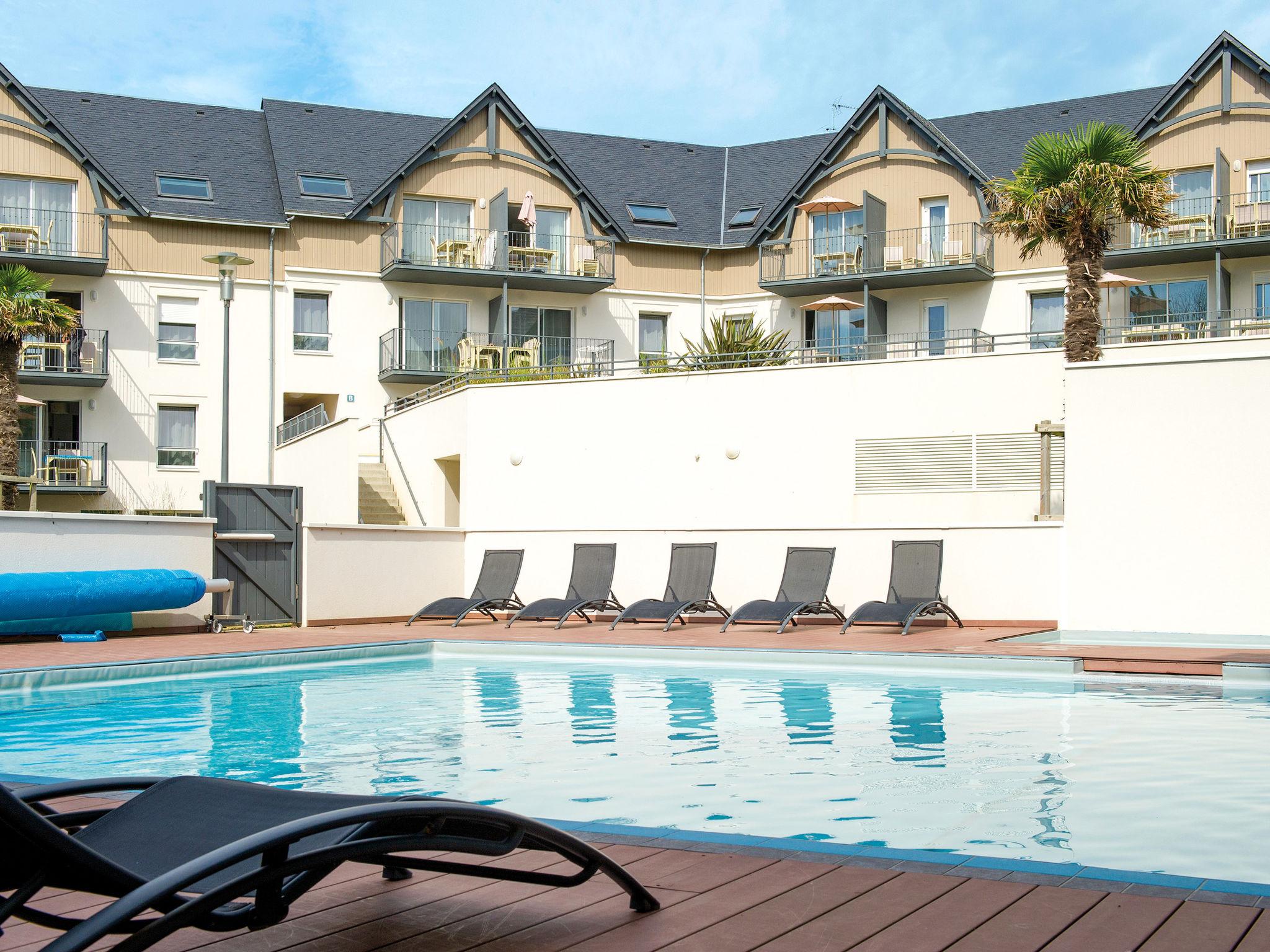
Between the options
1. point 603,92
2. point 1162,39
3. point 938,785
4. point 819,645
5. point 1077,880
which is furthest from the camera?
point 603,92

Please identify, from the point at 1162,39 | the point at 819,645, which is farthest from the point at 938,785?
the point at 1162,39

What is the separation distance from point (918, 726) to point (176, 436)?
71.4ft

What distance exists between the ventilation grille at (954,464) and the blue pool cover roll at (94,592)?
30.6ft

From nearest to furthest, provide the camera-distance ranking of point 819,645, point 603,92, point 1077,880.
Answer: point 1077,880 < point 819,645 < point 603,92

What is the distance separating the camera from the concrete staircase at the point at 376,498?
73.5 ft

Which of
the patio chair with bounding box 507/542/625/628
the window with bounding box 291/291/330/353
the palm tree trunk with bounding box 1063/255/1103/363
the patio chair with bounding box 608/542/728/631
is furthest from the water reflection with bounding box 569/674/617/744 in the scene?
the window with bounding box 291/291/330/353

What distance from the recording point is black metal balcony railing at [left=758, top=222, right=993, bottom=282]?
26422 mm

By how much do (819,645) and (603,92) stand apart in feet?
72.0

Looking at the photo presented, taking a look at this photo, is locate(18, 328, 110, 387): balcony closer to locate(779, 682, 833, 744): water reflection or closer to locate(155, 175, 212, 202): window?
locate(155, 175, 212, 202): window

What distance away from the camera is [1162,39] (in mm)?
27891

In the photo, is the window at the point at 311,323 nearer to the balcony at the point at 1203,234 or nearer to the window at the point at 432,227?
the window at the point at 432,227

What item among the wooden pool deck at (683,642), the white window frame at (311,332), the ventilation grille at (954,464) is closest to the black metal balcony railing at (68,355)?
the white window frame at (311,332)

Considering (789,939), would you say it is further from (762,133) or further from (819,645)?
(762,133)

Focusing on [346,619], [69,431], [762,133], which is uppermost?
[762,133]
